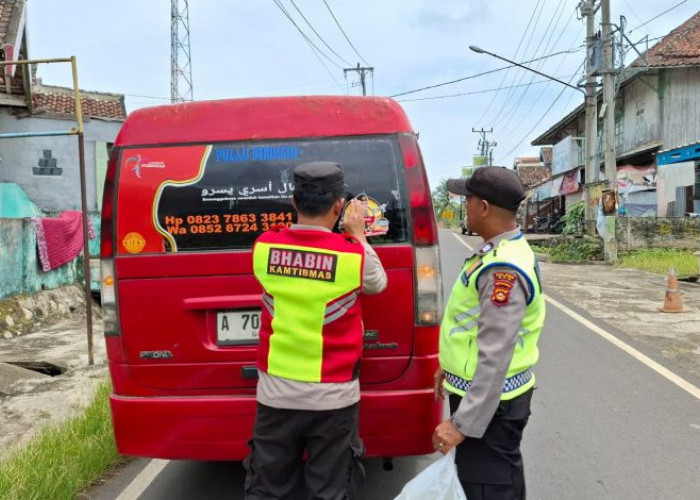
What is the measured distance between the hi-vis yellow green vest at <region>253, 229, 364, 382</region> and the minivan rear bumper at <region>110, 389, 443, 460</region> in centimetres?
60

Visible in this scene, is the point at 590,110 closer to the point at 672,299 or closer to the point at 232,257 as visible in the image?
the point at 672,299

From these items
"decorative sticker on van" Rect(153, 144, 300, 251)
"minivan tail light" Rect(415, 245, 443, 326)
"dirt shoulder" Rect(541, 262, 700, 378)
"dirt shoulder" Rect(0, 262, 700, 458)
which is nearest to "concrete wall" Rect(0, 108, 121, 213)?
"dirt shoulder" Rect(0, 262, 700, 458)

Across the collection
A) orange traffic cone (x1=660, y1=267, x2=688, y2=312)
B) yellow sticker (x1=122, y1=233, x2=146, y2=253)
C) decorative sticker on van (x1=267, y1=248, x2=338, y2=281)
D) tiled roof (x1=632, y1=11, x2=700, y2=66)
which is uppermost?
tiled roof (x1=632, y1=11, x2=700, y2=66)

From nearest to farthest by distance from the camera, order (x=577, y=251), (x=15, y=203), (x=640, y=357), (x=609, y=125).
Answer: (x=640, y=357) < (x=609, y=125) < (x=577, y=251) < (x=15, y=203)

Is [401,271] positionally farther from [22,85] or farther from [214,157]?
[22,85]

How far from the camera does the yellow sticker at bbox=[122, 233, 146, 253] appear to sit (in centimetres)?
286

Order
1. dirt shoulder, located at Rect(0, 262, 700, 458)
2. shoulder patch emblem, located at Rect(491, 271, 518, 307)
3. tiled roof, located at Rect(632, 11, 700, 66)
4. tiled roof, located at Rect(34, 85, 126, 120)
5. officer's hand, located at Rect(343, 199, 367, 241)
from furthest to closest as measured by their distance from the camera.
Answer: tiled roof, located at Rect(632, 11, 700, 66)
tiled roof, located at Rect(34, 85, 126, 120)
dirt shoulder, located at Rect(0, 262, 700, 458)
officer's hand, located at Rect(343, 199, 367, 241)
shoulder patch emblem, located at Rect(491, 271, 518, 307)

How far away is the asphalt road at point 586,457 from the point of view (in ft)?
11.3

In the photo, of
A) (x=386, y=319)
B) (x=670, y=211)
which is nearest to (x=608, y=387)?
(x=386, y=319)

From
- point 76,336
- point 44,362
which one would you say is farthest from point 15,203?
point 44,362

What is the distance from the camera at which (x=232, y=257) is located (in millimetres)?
2816

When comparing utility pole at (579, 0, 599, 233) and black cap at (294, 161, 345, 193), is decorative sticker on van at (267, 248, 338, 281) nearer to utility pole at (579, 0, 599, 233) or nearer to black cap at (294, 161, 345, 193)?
black cap at (294, 161, 345, 193)

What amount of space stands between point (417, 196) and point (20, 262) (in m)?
9.14

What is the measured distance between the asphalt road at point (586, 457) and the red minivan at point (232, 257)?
2.67ft
